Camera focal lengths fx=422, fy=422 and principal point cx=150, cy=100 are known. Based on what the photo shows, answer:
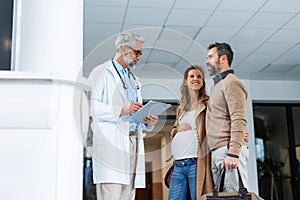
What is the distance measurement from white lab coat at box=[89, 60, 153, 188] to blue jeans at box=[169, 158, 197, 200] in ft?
1.68

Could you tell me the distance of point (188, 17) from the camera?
370 centimetres

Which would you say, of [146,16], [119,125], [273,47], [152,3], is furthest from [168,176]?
[273,47]

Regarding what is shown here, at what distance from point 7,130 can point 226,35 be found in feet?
11.0

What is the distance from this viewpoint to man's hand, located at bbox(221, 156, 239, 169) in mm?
2014

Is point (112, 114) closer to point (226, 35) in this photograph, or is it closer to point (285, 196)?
point (226, 35)

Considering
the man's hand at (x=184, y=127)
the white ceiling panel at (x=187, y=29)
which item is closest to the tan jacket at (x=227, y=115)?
the man's hand at (x=184, y=127)

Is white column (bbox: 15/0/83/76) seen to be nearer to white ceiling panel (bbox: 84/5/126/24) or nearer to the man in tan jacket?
the man in tan jacket

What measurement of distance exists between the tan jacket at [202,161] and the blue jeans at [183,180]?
0.05m

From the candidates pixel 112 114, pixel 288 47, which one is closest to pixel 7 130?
pixel 112 114

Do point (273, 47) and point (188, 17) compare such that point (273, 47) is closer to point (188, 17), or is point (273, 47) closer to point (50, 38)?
point (188, 17)

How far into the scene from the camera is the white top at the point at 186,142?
2.18 meters

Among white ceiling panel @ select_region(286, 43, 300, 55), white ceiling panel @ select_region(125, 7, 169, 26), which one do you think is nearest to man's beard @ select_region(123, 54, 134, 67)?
white ceiling panel @ select_region(125, 7, 169, 26)

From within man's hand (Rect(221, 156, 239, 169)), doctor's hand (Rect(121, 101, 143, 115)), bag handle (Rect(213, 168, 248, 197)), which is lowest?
bag handle (Rect(213, 168, 248, 197))

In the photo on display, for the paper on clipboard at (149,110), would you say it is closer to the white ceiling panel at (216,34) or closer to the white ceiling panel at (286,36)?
the white ceiling panel at (216,34)
